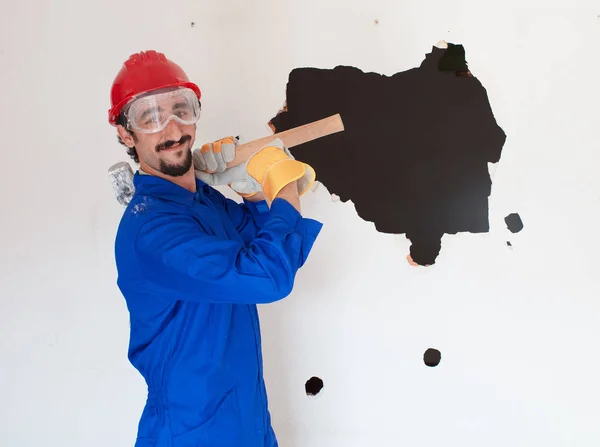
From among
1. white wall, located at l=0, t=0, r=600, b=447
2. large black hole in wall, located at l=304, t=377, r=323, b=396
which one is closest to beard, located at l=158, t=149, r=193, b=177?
white wall, located at l=0, t=0, r=600, b=447

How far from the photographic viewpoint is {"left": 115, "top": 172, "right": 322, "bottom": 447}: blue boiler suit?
3.54ft

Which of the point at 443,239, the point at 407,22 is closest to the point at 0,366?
the point at 443,239

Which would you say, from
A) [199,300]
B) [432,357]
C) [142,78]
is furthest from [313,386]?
[142,78]

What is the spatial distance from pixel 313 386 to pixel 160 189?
2.87ft

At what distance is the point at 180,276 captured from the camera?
3.55 feet

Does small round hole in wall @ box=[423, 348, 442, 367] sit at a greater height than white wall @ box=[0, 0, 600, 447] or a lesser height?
lesser

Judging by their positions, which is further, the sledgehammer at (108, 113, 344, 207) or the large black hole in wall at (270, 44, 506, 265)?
the large black hole in wall at (270, 44, 506, 265)

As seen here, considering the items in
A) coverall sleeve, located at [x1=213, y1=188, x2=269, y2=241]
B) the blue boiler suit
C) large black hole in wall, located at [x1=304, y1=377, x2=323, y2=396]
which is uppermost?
coverall sleeve, located at [x1=213, y1=188, x2=269, y2=241]

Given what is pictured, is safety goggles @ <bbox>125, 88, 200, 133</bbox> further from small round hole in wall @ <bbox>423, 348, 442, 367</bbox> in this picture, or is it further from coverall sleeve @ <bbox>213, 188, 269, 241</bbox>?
small round hole in wall @ <bbox>423, 348, 442, 367</bbox>

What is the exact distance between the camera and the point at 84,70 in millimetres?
1756

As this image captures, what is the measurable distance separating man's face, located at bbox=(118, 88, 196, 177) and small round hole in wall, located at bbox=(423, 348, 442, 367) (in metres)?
0.94

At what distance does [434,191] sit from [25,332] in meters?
1.38

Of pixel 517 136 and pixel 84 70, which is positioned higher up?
pixel 84 70

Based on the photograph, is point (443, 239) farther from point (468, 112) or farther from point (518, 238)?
point (468, 112)
